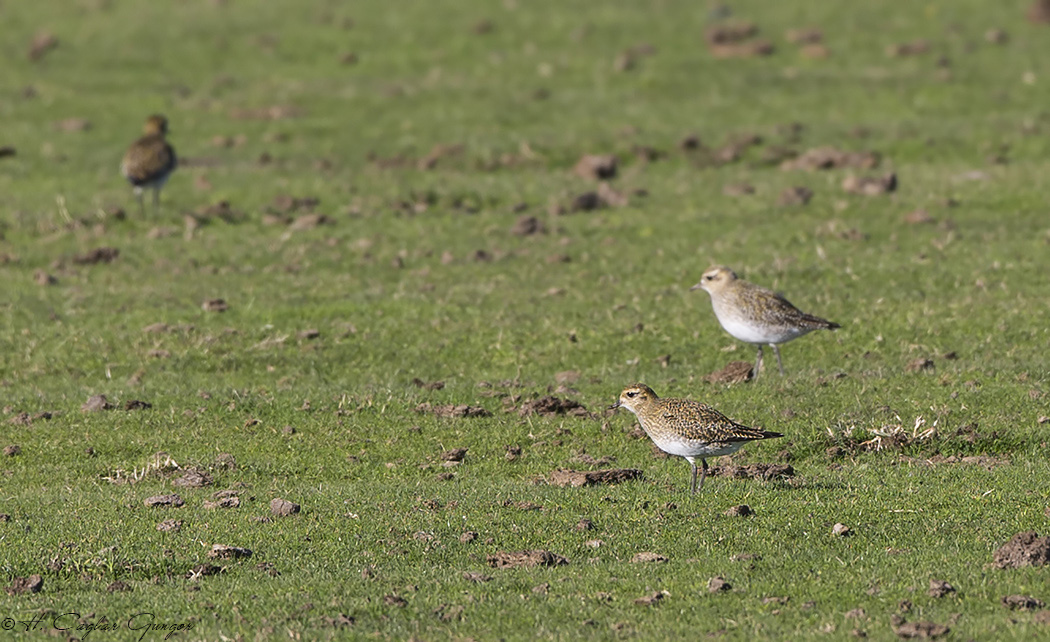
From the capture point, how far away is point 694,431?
1424cm

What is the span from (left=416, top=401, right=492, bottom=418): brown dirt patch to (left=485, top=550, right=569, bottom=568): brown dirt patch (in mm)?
5631

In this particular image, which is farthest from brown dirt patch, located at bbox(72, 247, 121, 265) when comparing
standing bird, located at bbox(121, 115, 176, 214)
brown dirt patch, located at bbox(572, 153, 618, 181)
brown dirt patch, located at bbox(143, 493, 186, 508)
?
brown dirt patch, located at bbox(143, 493, 186, 508)

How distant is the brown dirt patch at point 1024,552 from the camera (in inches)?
470

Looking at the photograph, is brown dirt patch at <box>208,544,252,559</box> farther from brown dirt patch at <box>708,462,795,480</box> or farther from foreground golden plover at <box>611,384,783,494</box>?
brown dirt patch at <box>708,462,795,480</box>

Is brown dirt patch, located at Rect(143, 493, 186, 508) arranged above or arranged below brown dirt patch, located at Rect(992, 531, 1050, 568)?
below

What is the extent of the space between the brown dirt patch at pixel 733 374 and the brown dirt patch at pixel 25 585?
10025 mm

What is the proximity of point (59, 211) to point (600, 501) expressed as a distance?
65.2 ft

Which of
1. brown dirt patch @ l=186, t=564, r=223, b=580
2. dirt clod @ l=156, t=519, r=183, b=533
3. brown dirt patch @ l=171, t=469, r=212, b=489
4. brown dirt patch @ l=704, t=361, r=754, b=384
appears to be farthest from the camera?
brown dirt patch @ l=704, t=361, r=754, b=384

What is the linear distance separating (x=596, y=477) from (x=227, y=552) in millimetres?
4427

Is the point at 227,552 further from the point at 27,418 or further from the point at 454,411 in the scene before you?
the point at 27,418

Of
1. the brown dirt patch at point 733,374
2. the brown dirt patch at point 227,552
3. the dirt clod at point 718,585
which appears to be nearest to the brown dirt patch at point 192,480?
the brown dirt patch at point 227,552

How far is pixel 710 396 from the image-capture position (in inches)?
727

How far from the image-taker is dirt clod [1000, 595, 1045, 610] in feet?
35.8

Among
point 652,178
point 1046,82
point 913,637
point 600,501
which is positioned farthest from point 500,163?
point 913,637
